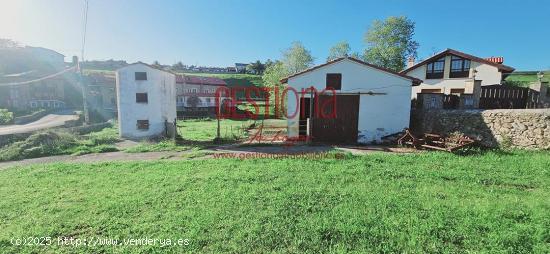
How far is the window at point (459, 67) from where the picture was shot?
79.0ft

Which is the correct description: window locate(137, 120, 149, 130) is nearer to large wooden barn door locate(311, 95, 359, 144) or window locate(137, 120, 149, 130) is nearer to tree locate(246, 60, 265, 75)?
large wooden barn door locate(311, 95, 359, 144)

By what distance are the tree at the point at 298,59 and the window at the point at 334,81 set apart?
95.8 ft

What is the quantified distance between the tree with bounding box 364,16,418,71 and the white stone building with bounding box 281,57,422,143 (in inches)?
1222

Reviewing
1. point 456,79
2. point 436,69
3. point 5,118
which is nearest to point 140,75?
point 5,118

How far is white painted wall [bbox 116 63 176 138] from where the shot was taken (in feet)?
69.9

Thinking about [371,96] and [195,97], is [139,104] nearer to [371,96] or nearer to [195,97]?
[371,96]

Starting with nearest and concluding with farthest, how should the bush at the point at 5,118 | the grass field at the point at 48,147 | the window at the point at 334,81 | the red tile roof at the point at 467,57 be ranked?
the grass field at the point at 48,147, the window at the point at 334,81, the red tile roof at the point at 467,57, the bush at the point at 5,118

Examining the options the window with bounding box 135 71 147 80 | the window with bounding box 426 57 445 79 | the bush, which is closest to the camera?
the window with bounding box 135 71 147 80

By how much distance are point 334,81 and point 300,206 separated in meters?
9.80

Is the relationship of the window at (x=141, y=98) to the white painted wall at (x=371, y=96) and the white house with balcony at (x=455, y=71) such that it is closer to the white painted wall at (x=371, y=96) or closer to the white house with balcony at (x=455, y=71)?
the white painted wall at (x=371, y=96)

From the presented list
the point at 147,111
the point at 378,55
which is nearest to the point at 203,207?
the point at 147,111

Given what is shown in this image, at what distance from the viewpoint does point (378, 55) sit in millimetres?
42969

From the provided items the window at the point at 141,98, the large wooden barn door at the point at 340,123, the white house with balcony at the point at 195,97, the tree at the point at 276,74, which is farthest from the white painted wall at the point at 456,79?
the white house with balcony at the point at 195,97

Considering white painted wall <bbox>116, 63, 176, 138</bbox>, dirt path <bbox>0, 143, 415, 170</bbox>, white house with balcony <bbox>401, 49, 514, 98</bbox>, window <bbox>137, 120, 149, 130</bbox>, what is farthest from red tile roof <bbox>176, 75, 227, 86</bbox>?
white house with balcony <bbox>401, 49, 514, 98</bbox>
